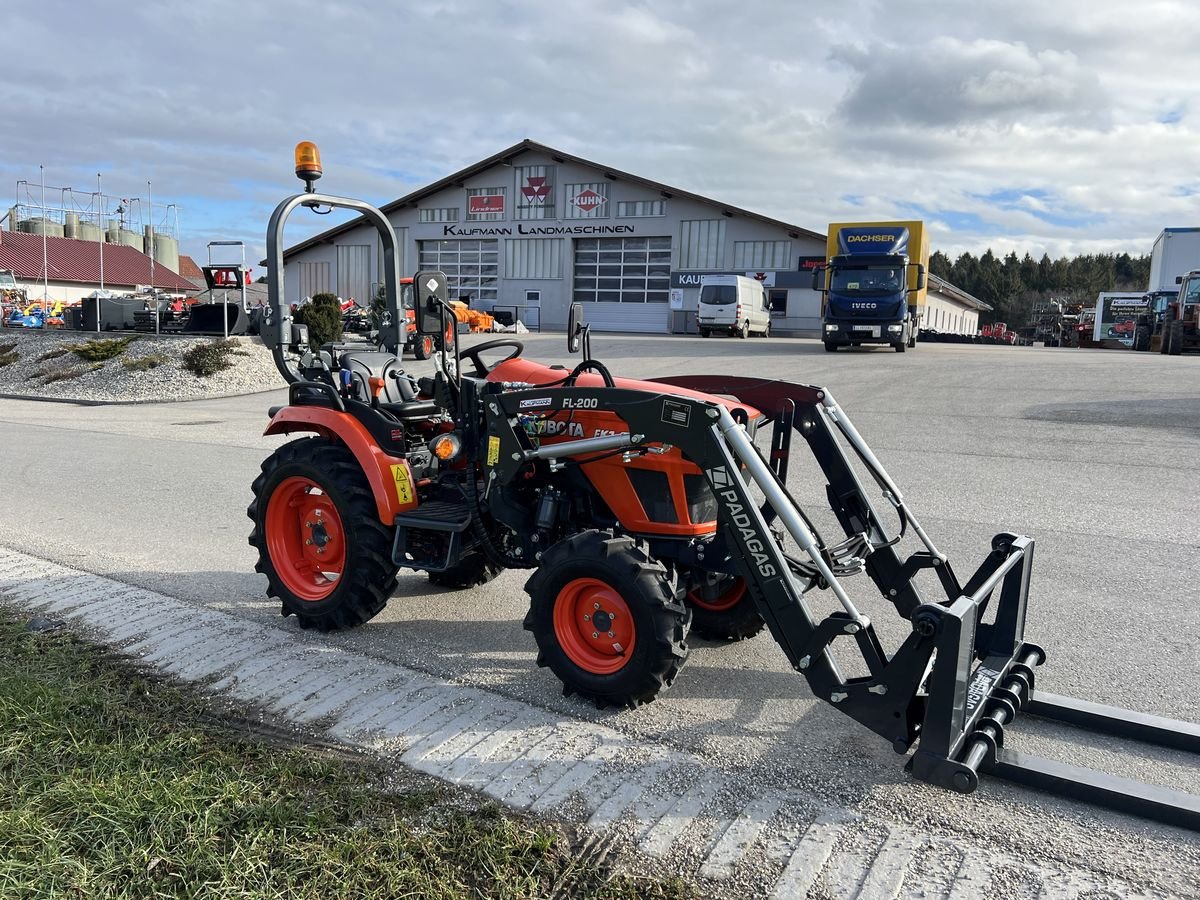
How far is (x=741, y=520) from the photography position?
3.28 metres

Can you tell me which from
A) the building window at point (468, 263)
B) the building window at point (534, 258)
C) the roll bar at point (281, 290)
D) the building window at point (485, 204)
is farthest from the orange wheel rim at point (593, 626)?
the building window at point (485, 204)

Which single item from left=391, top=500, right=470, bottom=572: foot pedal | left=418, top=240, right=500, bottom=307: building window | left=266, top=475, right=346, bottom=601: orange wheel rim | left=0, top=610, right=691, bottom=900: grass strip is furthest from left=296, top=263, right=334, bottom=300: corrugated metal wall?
left=0, top=610, right=691, bottom=900: grass strip

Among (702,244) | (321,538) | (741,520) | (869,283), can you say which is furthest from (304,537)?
(702,244)

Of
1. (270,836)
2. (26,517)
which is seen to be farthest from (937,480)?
(26,517)

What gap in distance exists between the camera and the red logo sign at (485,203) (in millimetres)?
43938

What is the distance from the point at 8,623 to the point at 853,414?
10.8 metres

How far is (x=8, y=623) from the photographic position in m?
4.48

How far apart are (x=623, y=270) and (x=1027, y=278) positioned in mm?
68319

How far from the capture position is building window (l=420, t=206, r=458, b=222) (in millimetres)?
44844

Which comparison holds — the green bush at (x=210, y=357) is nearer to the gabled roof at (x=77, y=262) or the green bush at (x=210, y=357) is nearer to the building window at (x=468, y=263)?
the building window at (x=468, y=263)

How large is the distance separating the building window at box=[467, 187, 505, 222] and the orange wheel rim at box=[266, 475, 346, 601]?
40967 millimetres

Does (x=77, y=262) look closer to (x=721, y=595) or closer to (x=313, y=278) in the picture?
(x=313, y=278)

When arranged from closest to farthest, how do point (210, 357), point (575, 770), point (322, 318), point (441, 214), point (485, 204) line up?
point (575, 770) → point (210, 357) → point (322, 318) → point (485, 204) → point (441, 214)

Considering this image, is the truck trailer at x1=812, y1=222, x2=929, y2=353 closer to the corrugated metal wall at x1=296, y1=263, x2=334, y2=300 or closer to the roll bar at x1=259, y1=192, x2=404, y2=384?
the roll bar at x1=259, y1=192, x2=404, y2=384
